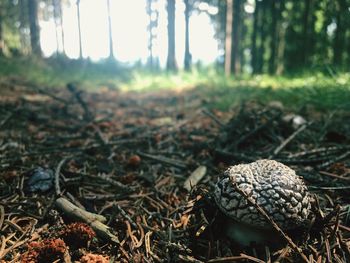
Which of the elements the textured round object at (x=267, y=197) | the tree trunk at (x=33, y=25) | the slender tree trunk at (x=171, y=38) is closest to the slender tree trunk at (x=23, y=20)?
the tree trunk at (x=33, y=25)

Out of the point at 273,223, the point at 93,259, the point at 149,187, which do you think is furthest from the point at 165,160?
the point at 273,223

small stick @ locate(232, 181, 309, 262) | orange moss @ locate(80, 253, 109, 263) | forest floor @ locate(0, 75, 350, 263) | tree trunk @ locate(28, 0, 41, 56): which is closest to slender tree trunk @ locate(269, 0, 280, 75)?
forest floor @ locate(0, 75, 350, 263)

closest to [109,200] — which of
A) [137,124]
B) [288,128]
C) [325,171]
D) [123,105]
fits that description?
[325,171]

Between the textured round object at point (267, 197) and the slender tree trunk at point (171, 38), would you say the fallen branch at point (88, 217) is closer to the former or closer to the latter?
the textured round object at point (267, 197)

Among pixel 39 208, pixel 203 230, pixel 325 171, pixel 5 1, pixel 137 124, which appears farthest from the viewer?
pixel 5 1

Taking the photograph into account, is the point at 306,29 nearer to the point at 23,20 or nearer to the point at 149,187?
the point at 149,187

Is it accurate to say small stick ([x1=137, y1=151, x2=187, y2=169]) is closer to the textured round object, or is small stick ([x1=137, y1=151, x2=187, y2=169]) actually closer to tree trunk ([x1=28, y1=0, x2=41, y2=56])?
the textured round object

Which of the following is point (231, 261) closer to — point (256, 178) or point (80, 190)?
point (256, 178)
